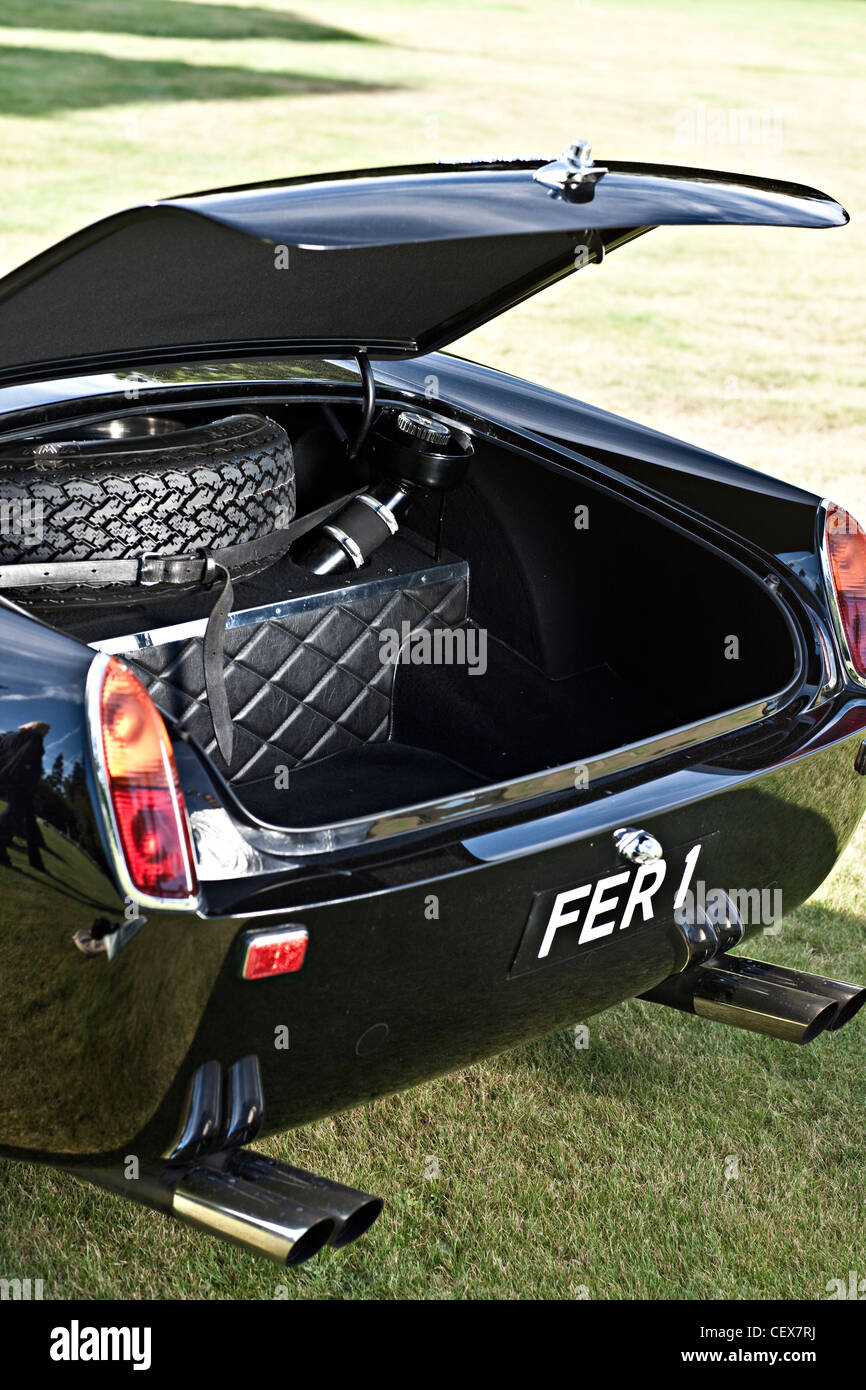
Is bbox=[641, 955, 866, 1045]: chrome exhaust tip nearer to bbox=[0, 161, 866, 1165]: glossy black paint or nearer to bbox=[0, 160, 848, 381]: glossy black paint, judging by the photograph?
bbox=[0, 161, 866, 1165]: glossy black paint

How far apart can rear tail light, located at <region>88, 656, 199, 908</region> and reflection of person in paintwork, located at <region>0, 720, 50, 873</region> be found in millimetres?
79

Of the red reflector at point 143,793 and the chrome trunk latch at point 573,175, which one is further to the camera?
the chrome trunk latch at point 573,175

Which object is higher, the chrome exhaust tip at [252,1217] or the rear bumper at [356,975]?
the rear bumper at [356,975]

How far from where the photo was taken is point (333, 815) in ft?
8.72

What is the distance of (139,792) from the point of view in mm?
1788

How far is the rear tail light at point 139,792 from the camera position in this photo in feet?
5.78

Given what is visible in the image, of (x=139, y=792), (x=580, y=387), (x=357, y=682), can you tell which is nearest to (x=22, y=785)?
(x=139, y=792)

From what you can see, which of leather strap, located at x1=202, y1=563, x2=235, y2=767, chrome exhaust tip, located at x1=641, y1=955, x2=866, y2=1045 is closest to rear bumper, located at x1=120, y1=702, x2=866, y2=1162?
chrome exhaust tip, located at x1=641, y1=955, x2=866, y2=1045

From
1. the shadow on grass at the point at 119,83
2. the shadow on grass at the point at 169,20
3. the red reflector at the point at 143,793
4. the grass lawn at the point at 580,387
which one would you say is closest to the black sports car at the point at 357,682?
the red reflector at the point at 143,793

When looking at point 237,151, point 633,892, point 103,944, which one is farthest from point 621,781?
point 237,151

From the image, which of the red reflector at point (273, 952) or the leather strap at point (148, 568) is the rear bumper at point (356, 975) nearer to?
the red reflector at point (273, 952)

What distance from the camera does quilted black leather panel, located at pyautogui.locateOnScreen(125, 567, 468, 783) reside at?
259 cm
